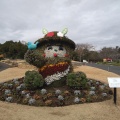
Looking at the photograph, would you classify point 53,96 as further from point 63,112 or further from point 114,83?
point 114,83

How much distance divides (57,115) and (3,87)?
5.12 meters

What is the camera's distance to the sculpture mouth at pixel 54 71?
11633 mm

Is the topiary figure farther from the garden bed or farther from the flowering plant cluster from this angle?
the garden bed

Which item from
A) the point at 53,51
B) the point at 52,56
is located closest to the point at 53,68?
the point at 52,56

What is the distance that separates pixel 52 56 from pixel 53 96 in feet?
8.05

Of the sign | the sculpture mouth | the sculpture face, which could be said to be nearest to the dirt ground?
the sign

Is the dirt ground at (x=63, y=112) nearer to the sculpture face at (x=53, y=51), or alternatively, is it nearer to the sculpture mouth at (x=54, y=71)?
the sculpture mouth at (x=54, y=71)

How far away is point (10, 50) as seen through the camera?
48562mm

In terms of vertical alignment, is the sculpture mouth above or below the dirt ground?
above

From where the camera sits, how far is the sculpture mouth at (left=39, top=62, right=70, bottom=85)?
11.6 metres

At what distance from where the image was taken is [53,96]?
33.6 ft

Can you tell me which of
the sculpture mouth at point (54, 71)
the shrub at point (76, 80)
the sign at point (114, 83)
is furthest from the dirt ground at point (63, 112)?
the sculpture mouth at point (54, 71)

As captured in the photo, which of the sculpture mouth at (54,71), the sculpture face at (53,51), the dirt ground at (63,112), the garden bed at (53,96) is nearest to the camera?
the dirt ground at (63,112)

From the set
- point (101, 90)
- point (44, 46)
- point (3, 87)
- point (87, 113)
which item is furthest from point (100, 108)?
point (3, 87)
